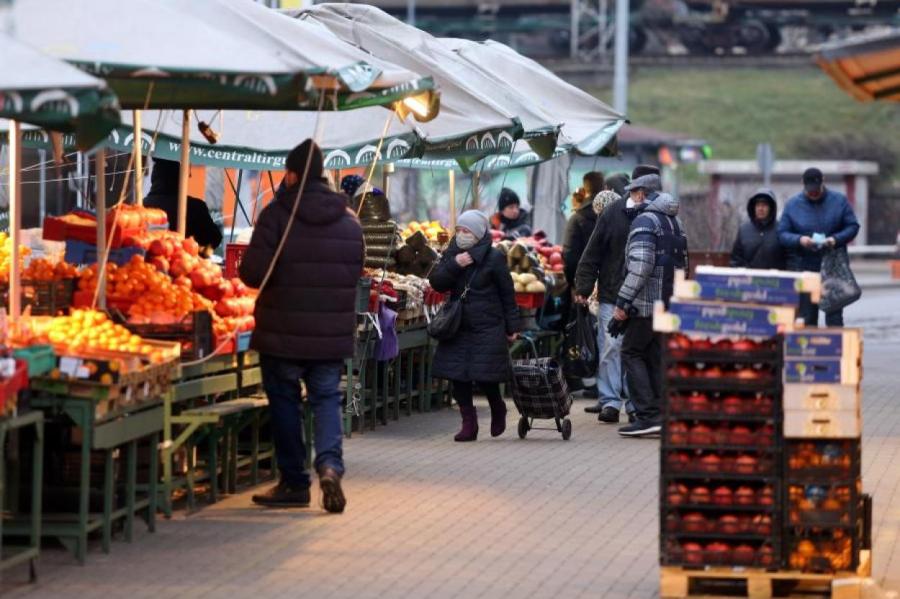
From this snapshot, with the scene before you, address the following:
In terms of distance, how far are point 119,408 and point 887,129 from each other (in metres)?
58.3

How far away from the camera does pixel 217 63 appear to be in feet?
29.0

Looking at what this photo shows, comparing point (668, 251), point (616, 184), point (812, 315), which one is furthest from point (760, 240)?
point (668, 251)

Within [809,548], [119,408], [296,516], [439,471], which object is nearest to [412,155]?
[439,471]

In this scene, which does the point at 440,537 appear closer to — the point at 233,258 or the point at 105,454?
the point at 105,454

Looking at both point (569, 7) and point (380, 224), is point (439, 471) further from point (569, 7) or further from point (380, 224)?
point (569, 7)

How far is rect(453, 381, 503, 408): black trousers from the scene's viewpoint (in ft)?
43.3

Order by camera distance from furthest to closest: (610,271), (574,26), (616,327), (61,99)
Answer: (574,26) < (610,271) < (616,327) < (61,99)

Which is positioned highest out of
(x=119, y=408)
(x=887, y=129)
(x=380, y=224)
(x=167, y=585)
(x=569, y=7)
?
(x=569, y=7)

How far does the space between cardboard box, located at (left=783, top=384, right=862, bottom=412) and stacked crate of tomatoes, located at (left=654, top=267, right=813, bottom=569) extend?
70 mm

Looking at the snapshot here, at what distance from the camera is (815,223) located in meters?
18.3

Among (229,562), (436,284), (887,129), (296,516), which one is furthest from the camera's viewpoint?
(887,129)

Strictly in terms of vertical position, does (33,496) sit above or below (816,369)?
below

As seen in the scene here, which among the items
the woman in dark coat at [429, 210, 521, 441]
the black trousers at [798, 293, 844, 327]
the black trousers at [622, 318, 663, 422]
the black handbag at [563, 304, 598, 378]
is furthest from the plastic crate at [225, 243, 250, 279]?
the black trousers at [798, 293, 844, 327]

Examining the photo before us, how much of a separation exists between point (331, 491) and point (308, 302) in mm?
984
